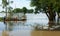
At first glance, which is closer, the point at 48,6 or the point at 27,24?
the point at 48,6

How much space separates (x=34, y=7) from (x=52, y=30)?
119 cm

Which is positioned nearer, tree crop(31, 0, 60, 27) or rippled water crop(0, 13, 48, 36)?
tree crop(31, 0, 60, 27)

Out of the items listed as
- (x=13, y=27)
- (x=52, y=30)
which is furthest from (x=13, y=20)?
(x=52, y=30)

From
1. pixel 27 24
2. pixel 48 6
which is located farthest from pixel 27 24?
pixel 48 6

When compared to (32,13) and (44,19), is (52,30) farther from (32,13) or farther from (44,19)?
(32,13)

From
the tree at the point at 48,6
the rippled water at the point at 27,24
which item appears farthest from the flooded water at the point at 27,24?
the tree at the point at 48,6

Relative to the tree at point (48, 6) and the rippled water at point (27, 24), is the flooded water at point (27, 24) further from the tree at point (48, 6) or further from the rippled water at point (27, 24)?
the tree at point (48, 6)

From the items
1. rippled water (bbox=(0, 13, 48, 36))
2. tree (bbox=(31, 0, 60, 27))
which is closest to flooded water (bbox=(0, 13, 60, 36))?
rippled water (bbox=(0, 13, 48, 36))

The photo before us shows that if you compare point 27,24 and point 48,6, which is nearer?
point 48,6

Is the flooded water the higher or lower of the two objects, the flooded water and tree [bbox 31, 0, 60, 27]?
the lower

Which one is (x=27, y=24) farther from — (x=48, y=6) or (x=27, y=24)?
(x=48, y=6)

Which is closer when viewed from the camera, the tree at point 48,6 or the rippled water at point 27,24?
the tree at point 48,6

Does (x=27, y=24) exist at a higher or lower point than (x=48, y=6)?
lower

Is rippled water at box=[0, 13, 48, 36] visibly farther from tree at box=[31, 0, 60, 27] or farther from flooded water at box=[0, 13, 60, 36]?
tree at box=[31, 0, 60, 27]
